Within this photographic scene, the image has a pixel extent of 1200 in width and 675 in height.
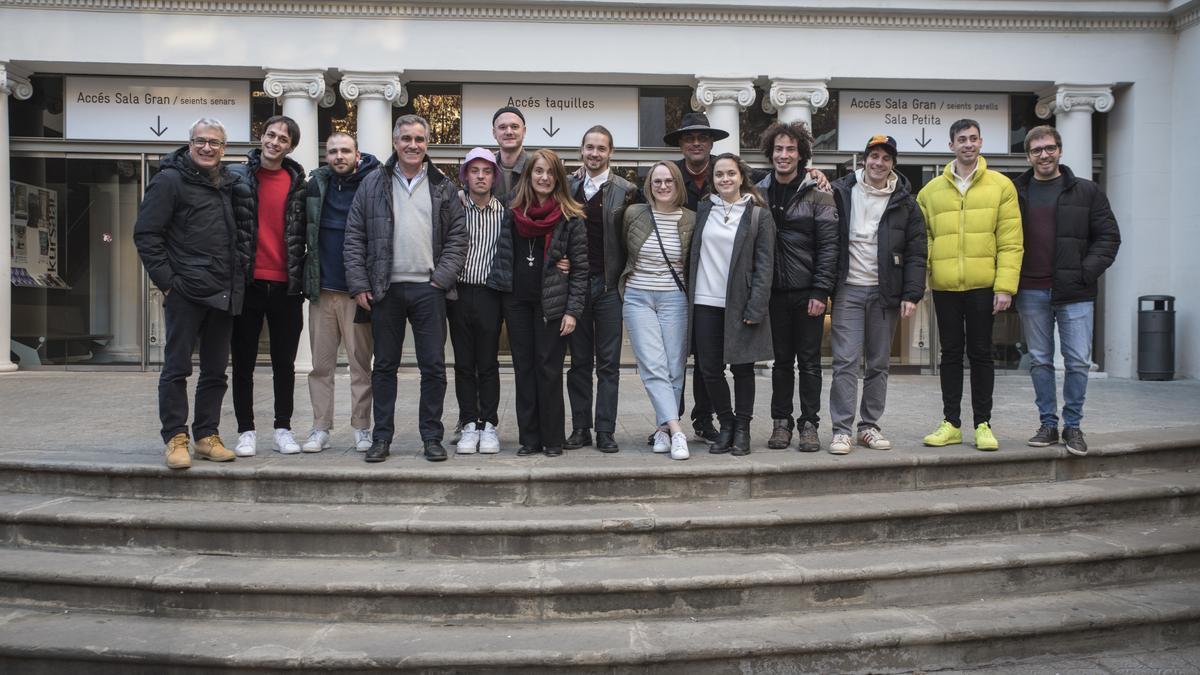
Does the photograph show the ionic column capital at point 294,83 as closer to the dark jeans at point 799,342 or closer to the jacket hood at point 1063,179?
the dark jeans at point 799,342

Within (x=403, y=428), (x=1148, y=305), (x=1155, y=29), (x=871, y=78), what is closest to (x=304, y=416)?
(x=403, y=428)

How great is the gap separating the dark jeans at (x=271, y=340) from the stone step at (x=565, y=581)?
1.50 m

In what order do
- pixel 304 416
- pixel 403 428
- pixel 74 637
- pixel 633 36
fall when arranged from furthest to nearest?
pixel 633 36 < pixel 304 416 < pixel 403 428 < pixel 74 637

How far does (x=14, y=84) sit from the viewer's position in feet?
40.9

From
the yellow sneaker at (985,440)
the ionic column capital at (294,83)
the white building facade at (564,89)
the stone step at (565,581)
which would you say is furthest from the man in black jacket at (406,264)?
the ionic column capital at (294,83)

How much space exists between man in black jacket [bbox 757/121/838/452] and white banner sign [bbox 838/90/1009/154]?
778 cm

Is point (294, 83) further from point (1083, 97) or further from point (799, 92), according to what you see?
point (1083, 97)

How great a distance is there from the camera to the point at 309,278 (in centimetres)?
603

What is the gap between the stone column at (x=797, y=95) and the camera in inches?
505

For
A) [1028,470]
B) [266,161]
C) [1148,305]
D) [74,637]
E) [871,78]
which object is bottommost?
[74,637]

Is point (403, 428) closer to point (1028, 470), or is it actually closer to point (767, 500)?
point (767, 500)

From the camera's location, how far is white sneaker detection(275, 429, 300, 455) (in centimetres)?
610

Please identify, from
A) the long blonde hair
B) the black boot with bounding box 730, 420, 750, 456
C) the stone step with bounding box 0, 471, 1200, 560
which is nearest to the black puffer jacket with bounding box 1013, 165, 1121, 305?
the stone step with bounding box 0, 471, 1200, 560

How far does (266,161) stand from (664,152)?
818cm
